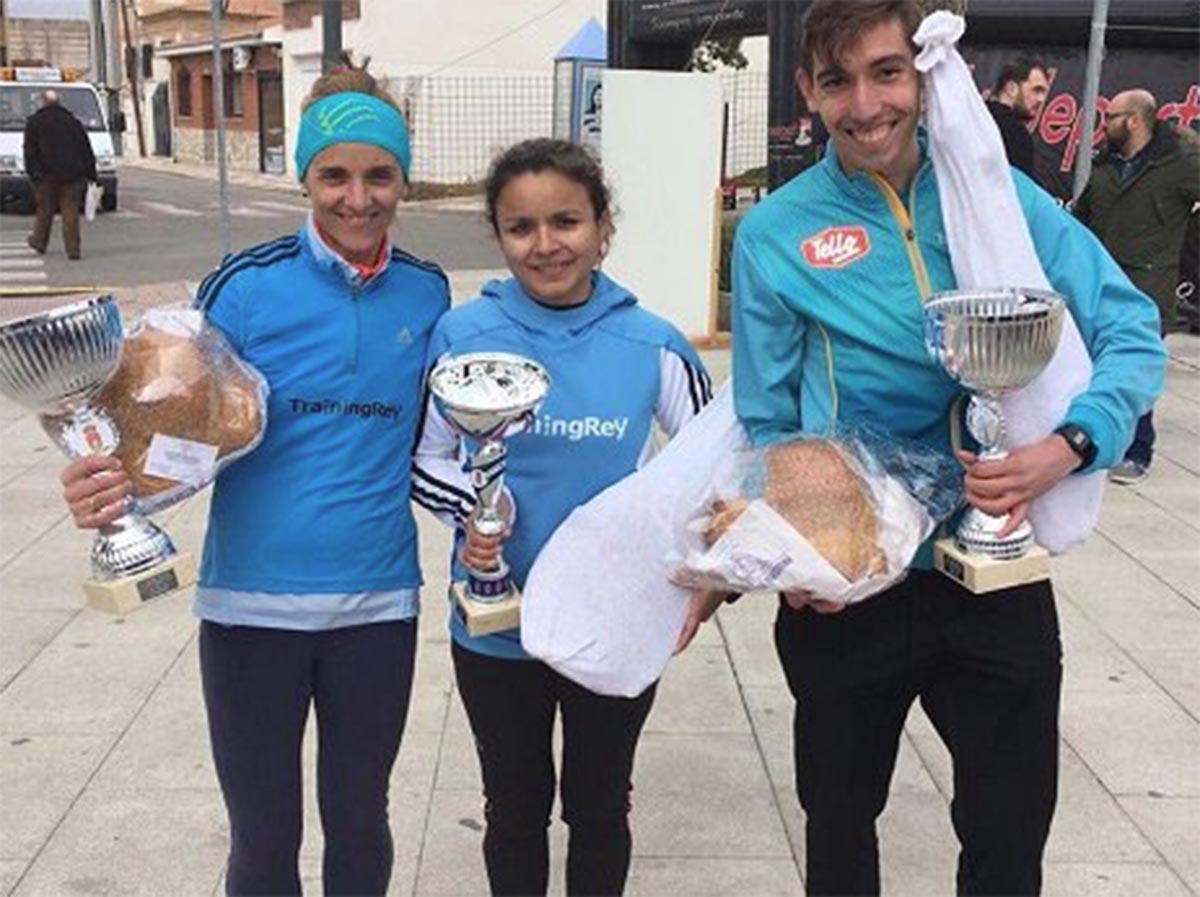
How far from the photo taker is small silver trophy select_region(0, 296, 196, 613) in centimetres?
186

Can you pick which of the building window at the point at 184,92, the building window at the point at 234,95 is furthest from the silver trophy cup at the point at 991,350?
the building window at the point at 184,92

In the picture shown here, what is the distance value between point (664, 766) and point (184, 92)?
142 feet

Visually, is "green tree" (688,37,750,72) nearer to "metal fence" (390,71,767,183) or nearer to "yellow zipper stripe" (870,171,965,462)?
"metal fence" (390,71,767,183)

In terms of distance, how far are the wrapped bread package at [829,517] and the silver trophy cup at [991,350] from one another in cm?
10

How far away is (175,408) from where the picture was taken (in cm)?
200

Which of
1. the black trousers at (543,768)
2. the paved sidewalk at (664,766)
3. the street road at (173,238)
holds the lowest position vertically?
the street road at (173,238)

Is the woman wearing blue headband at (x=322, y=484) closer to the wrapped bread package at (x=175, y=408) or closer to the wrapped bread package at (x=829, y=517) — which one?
the wrapped bread package at (x=175, y=408)

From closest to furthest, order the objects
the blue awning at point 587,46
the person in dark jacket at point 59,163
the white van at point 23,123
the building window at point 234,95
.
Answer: the blue awning at point 587,46, the person in dark jacket at point 59,163, the white van at point 23,123, the building window at point 234,95

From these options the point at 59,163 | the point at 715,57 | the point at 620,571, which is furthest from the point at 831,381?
the point at 715,57

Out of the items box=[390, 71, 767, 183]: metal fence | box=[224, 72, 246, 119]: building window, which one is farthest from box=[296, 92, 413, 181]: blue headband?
box=[224, 72, 246, 119]: building window

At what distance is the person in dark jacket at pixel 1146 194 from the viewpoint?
6.70 metres

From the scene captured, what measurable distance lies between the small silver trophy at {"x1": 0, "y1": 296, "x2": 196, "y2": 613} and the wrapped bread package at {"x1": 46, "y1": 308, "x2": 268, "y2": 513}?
34 millimetres

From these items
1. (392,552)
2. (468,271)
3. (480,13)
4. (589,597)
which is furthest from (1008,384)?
(480,13)

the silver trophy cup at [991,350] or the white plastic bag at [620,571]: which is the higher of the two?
the silver trophy cup at [991,350]
